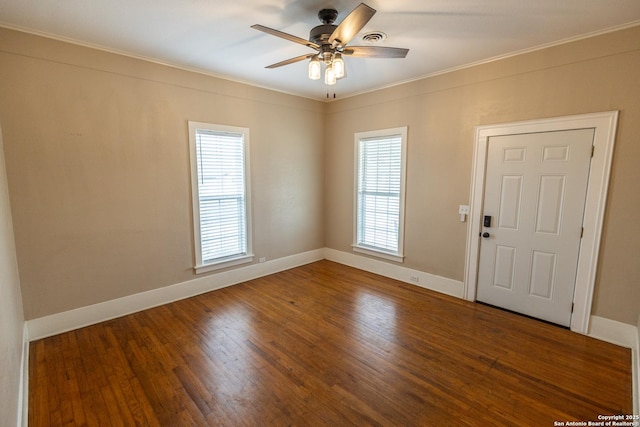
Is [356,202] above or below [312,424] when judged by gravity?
above

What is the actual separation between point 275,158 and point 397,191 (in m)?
1.95

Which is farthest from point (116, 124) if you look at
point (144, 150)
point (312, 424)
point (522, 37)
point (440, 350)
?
point (522, 37)

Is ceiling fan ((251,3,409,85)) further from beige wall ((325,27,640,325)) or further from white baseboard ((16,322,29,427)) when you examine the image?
white baseboard ((16,322,29,427))

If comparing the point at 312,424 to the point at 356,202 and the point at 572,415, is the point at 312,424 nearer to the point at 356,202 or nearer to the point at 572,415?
the point at 572,415

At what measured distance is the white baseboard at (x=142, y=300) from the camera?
9.24ft

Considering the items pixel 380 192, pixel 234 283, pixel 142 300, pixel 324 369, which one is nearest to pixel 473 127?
pixel 380 192

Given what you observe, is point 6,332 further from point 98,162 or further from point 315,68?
point 315,68

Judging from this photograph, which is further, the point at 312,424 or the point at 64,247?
the point at 64,247

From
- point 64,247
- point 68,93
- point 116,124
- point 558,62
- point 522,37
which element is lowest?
point 64,247

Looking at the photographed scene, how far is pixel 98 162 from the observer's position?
296 cm

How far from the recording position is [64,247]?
283cm

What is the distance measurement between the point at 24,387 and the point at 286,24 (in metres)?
3.43

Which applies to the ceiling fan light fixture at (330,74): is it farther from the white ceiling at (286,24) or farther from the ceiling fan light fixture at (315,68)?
the white ceiling at (286,24)

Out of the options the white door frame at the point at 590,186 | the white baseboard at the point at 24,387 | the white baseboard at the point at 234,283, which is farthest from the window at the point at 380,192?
the white baseboard at the point at 24,387
